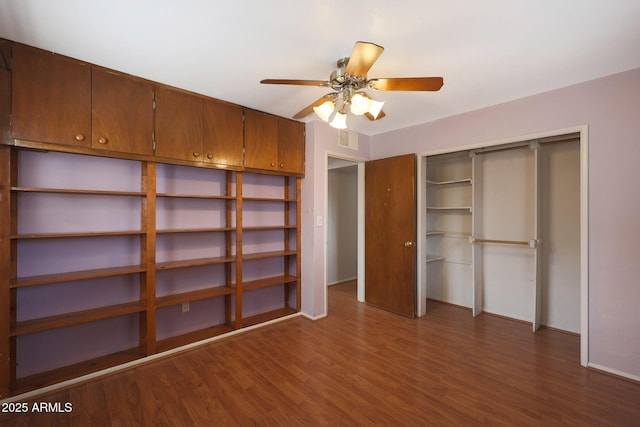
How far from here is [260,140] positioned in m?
3.18

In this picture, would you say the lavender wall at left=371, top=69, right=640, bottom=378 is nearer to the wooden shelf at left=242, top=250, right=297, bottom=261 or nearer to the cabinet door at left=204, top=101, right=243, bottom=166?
the wooden shelf at left=242, top=250, right=297, bottom=261

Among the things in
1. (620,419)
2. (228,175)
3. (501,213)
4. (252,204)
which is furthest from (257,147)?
(620,419)

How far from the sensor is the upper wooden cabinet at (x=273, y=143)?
3109mm

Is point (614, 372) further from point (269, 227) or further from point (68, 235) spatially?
point (68, 235)

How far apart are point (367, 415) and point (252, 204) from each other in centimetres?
245

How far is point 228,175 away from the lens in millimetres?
3189

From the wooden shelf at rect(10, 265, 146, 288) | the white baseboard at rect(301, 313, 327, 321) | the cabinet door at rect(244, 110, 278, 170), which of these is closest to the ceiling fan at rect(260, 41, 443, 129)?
the cabinet door at rect(244, 110, 278, 170)

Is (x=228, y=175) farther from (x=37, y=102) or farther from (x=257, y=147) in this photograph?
(x=37, y=102)

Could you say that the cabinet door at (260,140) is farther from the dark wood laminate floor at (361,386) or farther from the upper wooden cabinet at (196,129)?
the dark wood laminate floor at (361,386)

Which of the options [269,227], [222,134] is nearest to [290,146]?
[222,134]

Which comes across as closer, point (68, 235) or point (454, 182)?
point (68, 235)

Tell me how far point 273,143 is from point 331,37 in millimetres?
1590

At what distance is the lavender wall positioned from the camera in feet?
7.34

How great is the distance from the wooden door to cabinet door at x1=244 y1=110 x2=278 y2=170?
58.2 inches
